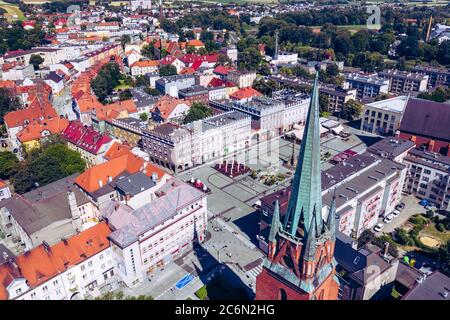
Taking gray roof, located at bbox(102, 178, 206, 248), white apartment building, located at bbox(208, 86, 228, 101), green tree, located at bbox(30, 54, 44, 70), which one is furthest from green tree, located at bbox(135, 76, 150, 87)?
gray roof, located at bbox(102, 178, 206, 248)

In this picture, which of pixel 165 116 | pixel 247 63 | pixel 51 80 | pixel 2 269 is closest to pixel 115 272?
pixel 2 269

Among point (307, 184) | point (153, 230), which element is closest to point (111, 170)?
point (153, 230)

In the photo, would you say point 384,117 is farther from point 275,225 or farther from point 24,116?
point 24,116

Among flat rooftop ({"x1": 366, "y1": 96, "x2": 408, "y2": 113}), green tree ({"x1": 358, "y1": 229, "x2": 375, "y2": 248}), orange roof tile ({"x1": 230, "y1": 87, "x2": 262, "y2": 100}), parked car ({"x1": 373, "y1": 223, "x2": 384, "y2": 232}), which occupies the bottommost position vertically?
parked car ({"x1": 373, "y1": 223, "x2": 384, "y2": 232})

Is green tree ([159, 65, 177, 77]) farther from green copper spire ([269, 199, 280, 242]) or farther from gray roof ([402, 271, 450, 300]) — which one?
green copper spire ([269, 199, 280, 242])

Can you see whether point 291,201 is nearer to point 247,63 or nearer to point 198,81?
point 198,81
